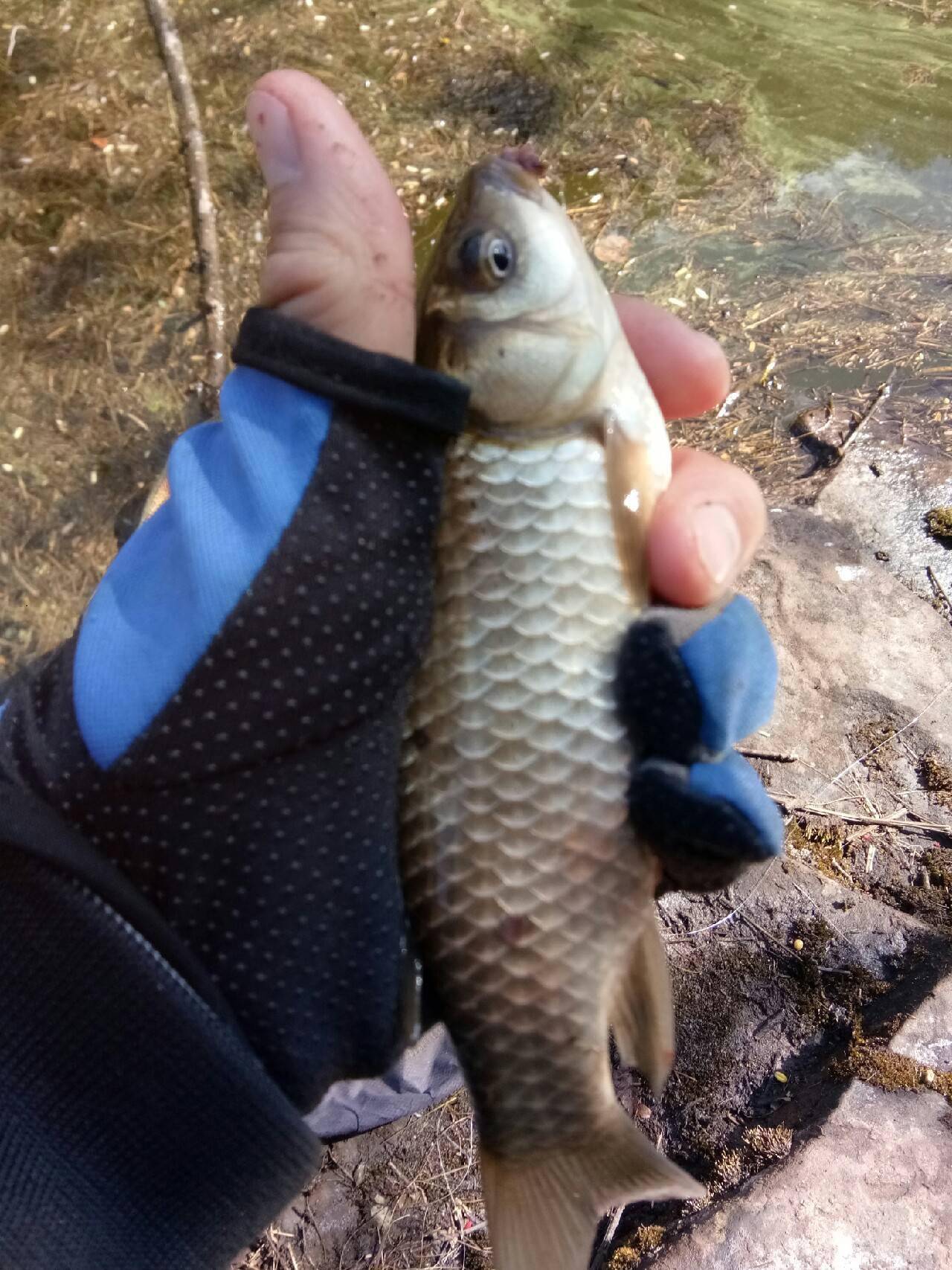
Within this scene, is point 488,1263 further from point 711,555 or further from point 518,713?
point 711,555

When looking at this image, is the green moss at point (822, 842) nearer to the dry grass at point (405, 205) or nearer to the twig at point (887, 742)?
the twig at point (887, 742)

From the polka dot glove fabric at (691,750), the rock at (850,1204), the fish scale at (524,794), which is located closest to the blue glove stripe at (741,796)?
the polka dot glove fabric at (691,750)

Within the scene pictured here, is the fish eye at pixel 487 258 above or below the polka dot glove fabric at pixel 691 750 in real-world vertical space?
above

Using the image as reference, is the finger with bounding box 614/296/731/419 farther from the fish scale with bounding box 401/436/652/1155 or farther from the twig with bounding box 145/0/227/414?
the twig with bounding box 145/0/227/414

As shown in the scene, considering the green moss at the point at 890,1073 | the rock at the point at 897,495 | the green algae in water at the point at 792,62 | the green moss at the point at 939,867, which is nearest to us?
the green moss at the point at 890,1073

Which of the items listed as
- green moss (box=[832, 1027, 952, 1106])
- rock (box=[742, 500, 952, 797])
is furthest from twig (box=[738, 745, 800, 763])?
green moss (box=[832, 1027, 952, 1106])

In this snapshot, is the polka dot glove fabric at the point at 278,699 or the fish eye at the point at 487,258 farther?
the fish eye at the point at 487,258
